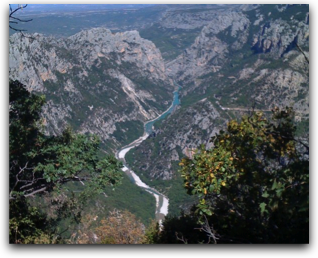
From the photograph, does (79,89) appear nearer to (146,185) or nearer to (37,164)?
(146,185)

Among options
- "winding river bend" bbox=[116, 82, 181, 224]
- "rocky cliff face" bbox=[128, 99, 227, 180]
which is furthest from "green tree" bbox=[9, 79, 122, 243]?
"rocky cliff face" bbox=[128, 99, 227, 180]

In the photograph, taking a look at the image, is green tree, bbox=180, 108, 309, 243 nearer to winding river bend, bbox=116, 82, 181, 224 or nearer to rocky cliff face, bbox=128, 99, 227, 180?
winding river bend, bbox=116, 82, 181, 224

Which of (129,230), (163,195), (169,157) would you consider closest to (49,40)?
(169,157)

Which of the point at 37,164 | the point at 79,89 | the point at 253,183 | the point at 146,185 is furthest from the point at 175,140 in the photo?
the point at 253,183
